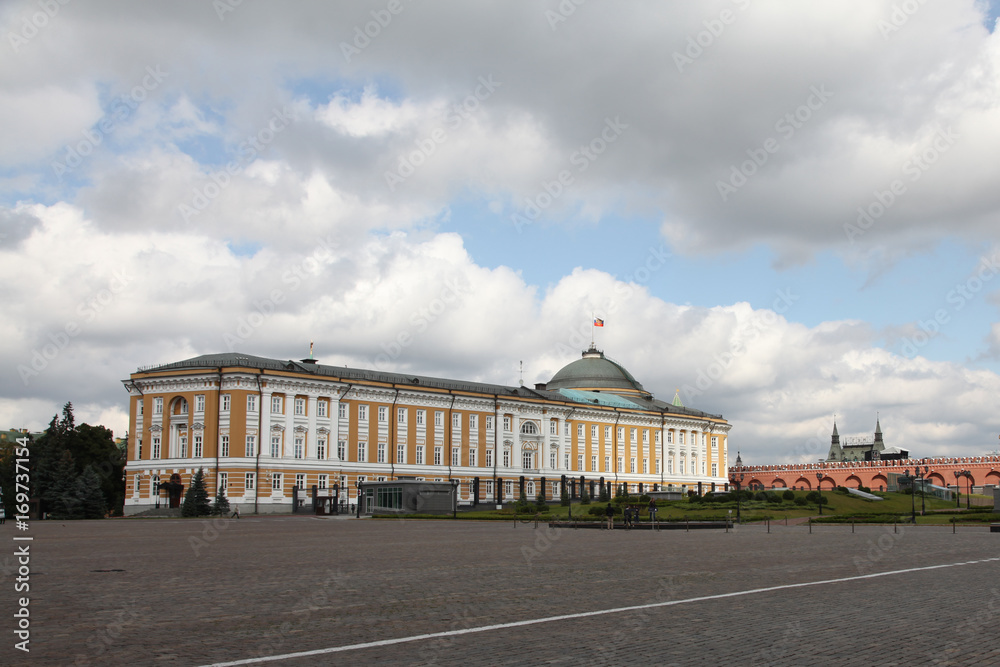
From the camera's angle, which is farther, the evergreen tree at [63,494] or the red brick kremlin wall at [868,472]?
the red brick kremlin wall at [868,472]

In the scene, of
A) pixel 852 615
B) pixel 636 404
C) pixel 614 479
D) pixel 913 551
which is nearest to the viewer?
pixel 852 615

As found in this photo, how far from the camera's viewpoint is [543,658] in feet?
29.3

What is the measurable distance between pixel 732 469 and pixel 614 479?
65512 mm

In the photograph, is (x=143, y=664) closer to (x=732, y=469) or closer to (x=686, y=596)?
(x=686, y=596)

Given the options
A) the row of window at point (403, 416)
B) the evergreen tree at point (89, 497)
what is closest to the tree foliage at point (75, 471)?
the evergreen tree at point (89, 497)

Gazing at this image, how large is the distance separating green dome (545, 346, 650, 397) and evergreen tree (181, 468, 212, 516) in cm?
5911

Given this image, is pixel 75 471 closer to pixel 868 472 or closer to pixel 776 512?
pixel 776 512

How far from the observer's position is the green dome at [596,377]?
4838 inches

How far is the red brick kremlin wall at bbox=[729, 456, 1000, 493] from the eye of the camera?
5094 inches

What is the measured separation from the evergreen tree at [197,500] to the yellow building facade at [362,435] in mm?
4400

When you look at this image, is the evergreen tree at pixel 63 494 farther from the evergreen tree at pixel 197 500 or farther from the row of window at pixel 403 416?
the evergreen tree at pixel 197 500

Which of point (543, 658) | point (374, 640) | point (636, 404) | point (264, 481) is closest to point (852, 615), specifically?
point (543, 658)

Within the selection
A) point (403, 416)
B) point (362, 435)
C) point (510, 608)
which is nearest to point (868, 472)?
point (403, 416)

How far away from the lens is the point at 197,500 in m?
71.5
